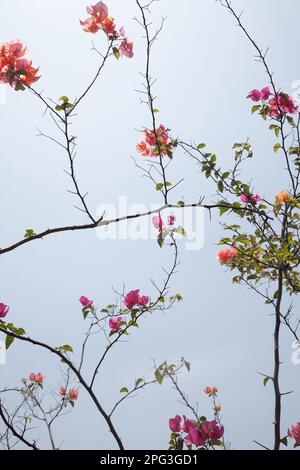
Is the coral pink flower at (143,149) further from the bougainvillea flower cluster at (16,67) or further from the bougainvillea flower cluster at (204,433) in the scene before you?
the bougainvillea flower cluster at (204,433)

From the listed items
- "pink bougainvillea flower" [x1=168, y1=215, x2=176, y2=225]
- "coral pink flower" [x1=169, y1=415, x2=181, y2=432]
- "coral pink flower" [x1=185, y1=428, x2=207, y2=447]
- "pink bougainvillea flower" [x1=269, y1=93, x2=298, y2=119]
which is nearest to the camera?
"coral pink flower" [x1=185, y1=428, x2=207, y2=447]

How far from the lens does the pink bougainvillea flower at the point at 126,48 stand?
2.20m

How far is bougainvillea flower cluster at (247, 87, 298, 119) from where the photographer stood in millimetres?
3238

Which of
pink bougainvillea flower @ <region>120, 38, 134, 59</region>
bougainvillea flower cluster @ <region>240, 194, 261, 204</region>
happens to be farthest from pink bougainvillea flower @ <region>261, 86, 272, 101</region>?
pink bougainvillea flower @ <region>120, 38, 134, 59</region>

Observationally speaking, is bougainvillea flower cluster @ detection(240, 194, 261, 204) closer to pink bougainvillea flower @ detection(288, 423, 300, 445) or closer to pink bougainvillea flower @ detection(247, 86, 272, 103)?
pink bougainvillea flower @ detection(247, 86, 272, 103)

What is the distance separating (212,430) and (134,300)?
137cm

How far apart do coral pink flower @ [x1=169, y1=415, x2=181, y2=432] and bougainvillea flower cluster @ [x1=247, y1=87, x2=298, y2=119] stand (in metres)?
2.56

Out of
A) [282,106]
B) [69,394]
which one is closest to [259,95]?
[282,106]

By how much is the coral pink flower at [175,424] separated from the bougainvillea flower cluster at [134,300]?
1117mm

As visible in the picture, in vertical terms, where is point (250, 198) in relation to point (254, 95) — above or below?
below

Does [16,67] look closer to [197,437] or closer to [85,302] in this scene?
[197,437]

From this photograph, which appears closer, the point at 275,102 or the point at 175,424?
the point at 175,424

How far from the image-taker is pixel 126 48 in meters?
2.21

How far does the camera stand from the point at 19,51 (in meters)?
1.86
